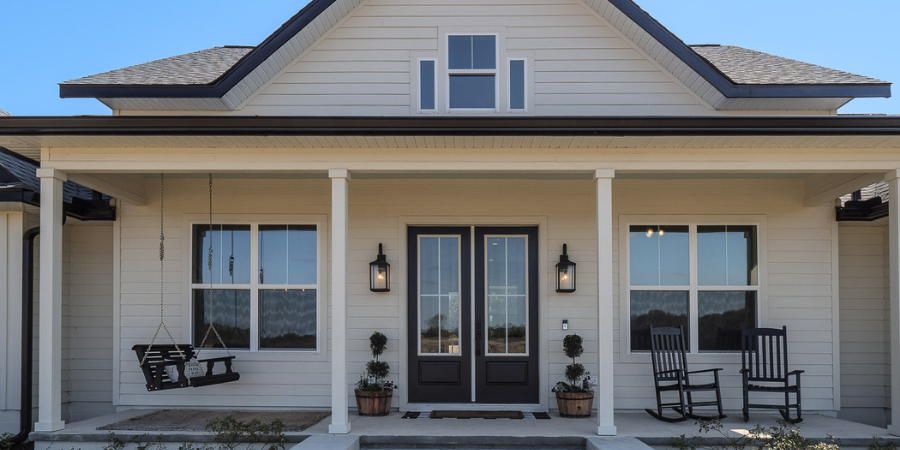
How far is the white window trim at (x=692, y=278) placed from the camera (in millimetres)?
7438

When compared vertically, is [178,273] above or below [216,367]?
above

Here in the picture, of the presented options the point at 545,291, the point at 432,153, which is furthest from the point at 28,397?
the point at 545,291

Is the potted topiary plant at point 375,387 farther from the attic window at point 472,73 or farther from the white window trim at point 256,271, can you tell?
the attic window at point 472,73

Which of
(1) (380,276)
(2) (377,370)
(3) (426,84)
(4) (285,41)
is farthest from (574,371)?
(4) (285,41)

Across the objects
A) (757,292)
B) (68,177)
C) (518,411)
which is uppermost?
(68,177)

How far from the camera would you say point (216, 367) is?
752 centimetres

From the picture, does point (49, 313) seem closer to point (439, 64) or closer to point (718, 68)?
point (439, 64)

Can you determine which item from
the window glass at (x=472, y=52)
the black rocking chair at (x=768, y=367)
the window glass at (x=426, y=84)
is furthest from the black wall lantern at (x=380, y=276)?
the black rocking chair at (x=768, y=367)

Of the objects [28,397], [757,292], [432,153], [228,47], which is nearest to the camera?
[432,153]

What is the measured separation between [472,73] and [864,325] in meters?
5.15

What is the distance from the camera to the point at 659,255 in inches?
299

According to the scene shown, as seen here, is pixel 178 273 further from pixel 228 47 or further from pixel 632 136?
pixel 632 136

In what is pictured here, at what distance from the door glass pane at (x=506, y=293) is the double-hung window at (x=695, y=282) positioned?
1156 millimetres

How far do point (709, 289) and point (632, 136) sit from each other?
102 inches
